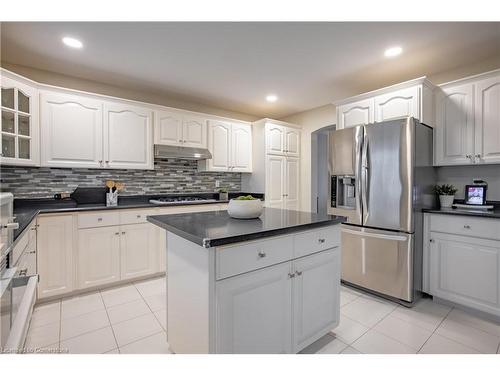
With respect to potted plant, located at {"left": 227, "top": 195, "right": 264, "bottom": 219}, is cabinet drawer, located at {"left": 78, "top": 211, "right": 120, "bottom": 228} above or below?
below

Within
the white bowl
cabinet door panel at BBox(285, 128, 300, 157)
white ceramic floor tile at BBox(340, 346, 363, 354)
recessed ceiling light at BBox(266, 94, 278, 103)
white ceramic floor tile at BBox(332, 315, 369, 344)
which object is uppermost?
recessed ceiling light at BBox(266, 94, 278, 103)

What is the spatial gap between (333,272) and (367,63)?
2.14 metres

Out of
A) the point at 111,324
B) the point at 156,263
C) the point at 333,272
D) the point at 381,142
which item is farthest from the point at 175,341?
the point at 381,142

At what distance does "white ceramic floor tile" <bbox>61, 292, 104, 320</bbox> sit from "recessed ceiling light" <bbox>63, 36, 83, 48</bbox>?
2429 millimetres

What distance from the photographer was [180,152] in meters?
3.48

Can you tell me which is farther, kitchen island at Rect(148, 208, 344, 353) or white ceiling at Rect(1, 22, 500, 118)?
white ceiling at Rect(1, 22, 500, 118)

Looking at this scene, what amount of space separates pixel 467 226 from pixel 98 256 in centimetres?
364

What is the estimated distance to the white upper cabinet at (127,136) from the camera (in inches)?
118

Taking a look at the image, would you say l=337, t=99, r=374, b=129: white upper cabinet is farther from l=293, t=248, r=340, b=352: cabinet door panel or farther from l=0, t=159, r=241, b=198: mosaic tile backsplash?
l=0, t=159, r=241, b=198: mosaic tile backsplash

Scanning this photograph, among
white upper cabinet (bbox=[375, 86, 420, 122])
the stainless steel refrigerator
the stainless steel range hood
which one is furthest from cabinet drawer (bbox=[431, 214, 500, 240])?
the stainless steel range hood

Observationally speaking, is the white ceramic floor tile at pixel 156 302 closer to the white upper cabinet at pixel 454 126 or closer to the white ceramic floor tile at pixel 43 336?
the white ceramic floor tile at pixel 43 336

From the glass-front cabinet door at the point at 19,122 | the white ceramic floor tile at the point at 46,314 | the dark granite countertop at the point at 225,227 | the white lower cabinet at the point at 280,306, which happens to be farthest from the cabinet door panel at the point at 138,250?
the white lower cabinet at the point at 280,306

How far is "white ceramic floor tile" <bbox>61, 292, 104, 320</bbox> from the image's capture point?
2.27m

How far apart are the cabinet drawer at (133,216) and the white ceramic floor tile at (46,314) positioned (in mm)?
964
